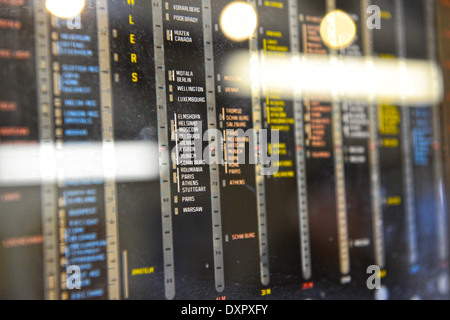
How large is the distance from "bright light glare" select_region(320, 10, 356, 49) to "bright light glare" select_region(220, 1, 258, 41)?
0.65 ft

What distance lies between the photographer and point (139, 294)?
805 millimetres

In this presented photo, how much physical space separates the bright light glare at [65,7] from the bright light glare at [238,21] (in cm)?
30

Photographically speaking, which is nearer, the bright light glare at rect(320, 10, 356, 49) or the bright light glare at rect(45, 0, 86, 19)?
the bright light glare at rect(45, 0, 86, 19)

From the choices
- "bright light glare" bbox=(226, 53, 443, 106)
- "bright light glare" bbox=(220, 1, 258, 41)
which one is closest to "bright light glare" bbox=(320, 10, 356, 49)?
"bright light glare" bbox=(226, 53, 443, 106)

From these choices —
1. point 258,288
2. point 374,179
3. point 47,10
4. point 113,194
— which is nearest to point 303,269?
point 258,288

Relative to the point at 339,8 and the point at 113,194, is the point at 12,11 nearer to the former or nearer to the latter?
the point at 113,194

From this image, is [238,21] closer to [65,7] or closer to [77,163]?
[65,7]

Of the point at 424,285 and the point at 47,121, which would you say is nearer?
the point at 47,121

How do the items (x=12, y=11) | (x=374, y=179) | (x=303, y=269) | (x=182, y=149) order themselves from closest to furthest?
(x=12, y=11), (x=182, y=149), (x=303, y=269), (x=374, y=179)

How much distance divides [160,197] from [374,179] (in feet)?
1.88

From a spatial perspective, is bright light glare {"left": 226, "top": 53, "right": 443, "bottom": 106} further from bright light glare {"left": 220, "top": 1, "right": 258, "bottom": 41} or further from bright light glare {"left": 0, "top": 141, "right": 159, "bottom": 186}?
bright light glare {"left": 0, "top": 141, "right": 159, "bottom": 186}

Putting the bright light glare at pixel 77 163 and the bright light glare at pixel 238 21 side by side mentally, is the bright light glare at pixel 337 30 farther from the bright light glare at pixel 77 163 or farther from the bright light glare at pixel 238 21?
the bright light glare at pixel 77 163

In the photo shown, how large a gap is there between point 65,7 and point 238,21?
36cm

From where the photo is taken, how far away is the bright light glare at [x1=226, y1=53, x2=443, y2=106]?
938 millimetres
